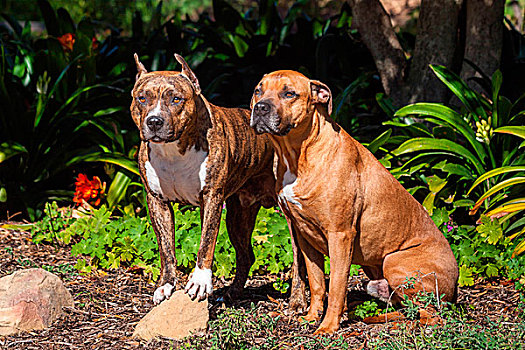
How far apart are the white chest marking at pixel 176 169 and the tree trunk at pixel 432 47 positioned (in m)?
3.83

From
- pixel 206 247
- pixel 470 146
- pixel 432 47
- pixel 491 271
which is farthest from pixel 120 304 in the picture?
pixel 432 47

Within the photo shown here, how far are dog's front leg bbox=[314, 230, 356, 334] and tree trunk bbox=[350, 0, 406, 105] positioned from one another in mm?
3654

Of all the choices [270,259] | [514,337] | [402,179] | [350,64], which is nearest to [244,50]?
[350,64]

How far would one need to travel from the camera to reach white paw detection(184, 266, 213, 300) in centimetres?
379

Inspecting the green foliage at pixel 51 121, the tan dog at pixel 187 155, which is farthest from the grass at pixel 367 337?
the green foliage at pixel 51 121

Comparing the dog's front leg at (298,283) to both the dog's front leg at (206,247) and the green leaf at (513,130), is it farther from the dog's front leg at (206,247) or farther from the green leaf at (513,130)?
the green leaf at (513,130)

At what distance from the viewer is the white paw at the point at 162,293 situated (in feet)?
12.8

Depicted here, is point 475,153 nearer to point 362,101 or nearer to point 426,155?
point 426,155

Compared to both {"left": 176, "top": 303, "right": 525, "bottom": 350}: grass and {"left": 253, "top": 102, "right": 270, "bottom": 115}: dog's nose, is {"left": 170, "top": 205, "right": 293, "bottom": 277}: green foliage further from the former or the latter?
{"left": 253, "top": 102, "right": 270, "bottom": 115}: dog's nose

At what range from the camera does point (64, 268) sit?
17.3ft

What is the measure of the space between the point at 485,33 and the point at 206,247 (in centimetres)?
444

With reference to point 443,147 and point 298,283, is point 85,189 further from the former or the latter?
point 443,147

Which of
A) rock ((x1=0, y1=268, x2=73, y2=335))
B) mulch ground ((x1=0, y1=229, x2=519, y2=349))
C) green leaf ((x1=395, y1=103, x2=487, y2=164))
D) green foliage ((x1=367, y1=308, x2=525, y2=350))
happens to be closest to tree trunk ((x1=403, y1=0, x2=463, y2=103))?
green leaf ((x1=395, y1=103, x2=487, y2=164))

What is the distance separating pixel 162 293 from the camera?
12.9 ft
